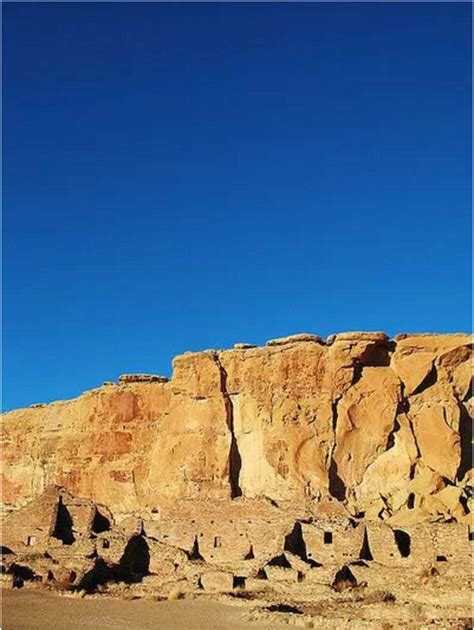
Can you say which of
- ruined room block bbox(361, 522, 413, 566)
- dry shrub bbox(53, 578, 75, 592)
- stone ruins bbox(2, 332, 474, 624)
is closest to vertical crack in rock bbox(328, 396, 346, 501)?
stone ruins bbox(2, 332, 474, 624)

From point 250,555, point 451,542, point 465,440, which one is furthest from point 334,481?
point 451,542

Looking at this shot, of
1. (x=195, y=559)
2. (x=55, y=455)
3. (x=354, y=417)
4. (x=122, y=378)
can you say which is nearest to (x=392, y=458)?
(x=354, y=417)

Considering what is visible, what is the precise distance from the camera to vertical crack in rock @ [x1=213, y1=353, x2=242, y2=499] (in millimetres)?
37469

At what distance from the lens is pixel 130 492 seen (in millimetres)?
39750

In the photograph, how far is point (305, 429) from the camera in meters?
36.5

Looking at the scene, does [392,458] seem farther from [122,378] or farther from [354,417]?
[122,378]

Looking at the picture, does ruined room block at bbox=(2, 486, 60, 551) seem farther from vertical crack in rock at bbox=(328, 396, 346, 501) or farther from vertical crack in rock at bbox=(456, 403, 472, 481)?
vertical crack in rock at bbox=(456, 403, 472, 481)

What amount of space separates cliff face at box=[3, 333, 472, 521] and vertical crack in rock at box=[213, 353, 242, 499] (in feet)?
0.18

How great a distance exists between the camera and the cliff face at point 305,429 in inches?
1387

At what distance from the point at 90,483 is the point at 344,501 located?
14.1 m

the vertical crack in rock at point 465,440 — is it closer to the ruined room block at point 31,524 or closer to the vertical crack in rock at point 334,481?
the vertical crack in rock at point 334,481

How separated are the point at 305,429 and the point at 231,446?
13.3ft

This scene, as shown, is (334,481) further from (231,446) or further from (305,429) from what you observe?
(231,446)

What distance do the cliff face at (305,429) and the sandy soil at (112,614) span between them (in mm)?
11956
